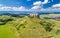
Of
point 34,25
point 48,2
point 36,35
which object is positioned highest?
point 48,2

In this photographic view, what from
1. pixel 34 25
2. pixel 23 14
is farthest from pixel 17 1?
pixel 34 25

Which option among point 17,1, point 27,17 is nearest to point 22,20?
point 27,17

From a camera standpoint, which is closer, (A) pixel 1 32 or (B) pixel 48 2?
(A) pixel 1 32

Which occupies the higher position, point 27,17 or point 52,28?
point 27,17

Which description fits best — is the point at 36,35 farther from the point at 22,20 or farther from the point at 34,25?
the point at 22,20

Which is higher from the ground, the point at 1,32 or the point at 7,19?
the point at 7,19

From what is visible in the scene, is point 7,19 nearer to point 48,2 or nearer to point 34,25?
point 34,25
